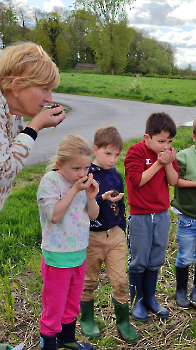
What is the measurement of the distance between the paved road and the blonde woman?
5.00 m

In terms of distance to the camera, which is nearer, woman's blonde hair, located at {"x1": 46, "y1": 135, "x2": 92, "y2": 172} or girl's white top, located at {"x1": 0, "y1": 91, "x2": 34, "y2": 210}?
girl's white top, located at {"x1": 0, "y1": 91, "x2": 34, "y2": 210}

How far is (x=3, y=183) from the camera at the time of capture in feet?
5.80

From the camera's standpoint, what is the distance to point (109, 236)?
8.24 ft

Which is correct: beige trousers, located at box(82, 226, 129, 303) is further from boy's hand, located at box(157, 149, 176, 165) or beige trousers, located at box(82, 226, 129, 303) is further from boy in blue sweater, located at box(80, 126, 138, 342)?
boy's hand, located at box(157, 149, 176, 165)

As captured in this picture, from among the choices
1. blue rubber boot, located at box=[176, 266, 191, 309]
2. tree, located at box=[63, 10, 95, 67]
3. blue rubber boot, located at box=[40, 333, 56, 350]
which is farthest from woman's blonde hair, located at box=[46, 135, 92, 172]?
tree, located at box=[63, 10, 95, 67]

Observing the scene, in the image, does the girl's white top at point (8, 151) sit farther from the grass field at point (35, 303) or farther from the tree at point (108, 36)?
the tree at point (108, 36)

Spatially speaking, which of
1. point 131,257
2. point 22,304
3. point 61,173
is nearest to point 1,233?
point 22,304

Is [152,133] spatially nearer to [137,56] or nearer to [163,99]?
[163,99]

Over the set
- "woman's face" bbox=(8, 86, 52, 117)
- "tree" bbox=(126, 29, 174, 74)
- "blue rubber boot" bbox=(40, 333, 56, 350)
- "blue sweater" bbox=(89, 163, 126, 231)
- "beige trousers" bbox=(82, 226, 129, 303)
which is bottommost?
"blue rubber boot" bbox=(40, 333, 56, 350)

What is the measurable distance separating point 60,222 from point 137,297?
4.01 feet

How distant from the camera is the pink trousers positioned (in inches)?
83.2

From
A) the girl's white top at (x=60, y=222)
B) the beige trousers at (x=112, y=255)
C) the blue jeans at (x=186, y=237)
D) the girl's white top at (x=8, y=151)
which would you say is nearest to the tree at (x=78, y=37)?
the blue jeans at (x=186, y=237)

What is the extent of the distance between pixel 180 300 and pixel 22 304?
1.32m

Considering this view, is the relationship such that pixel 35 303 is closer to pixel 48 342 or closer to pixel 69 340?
pixel 69 340
